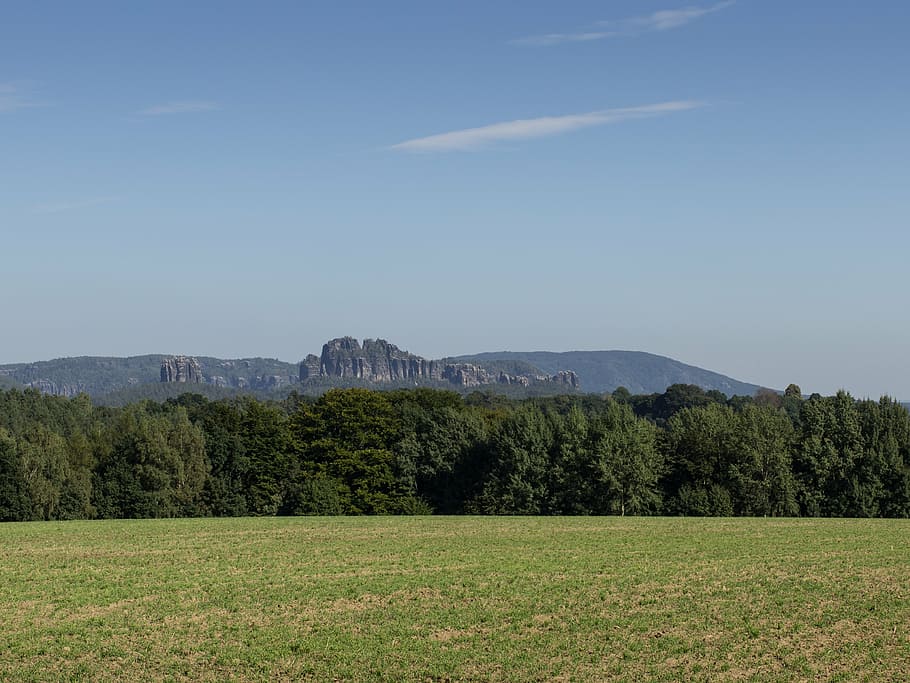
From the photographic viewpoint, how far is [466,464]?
308 ft

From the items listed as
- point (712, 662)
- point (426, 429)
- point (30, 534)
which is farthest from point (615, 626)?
point (426, 429)

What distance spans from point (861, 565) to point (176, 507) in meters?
60.5

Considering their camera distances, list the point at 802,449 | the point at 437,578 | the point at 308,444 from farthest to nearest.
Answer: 1. the point at 308,444
2. the point at 802,449
3. the point at 437,578

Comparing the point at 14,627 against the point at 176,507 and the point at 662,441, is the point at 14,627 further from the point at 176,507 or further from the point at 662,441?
the point at 662,441

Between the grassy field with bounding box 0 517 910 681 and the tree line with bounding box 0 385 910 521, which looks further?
the tree line with bounding box 0 385 910 521

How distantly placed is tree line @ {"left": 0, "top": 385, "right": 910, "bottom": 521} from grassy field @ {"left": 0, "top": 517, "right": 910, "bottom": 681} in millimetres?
29610

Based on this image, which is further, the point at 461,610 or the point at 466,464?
the point at 466,464

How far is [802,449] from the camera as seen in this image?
8400 centimetres

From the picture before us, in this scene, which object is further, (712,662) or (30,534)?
(30,534)

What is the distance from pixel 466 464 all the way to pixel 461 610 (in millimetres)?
63276

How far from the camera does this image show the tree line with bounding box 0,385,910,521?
271 feet

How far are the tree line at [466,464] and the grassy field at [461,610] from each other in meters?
29.6

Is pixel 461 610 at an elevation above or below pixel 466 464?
below

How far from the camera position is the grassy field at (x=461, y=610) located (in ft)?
79.8
